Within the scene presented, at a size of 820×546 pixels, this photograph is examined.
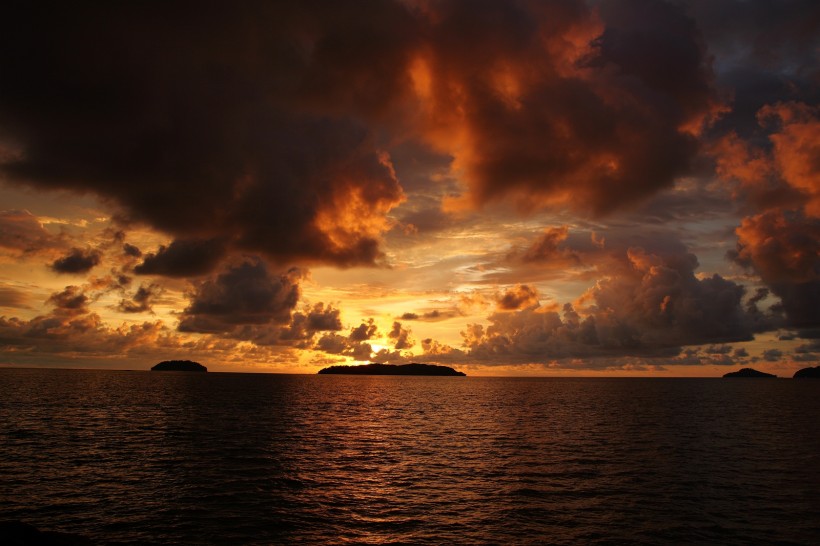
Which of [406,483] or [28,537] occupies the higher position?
[28,537]

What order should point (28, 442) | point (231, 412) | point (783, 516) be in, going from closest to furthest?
1. point (783, 516)
2. point (28, 442)
3. point (231, 412)

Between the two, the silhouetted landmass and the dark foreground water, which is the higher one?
the silhouetted landmass

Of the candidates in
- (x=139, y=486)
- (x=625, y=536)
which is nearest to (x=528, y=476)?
(x=625, y=536)

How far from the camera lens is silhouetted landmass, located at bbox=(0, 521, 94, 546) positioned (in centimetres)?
2278

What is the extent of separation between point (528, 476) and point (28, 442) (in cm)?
5372

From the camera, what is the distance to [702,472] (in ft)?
150

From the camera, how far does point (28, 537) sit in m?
23.5

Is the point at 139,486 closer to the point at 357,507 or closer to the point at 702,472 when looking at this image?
the point at 357,507

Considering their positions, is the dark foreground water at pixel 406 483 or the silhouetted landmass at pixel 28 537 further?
the dark foreground water at pixel 406 483

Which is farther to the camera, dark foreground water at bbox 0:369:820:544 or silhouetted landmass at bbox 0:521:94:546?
dark foreground water at bbox 0:369:820:544

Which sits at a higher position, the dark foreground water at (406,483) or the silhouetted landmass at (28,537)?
the silhouetted landmass at (28,537)

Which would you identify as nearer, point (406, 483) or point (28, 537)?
point (28, 537)

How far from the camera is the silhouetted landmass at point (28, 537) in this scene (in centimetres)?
2278

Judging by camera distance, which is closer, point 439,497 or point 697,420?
point 439,497
